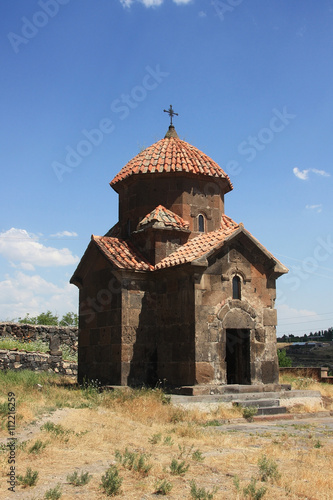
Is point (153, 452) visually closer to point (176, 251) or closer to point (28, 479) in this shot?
point (28, 479)

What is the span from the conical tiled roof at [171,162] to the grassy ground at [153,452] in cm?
553

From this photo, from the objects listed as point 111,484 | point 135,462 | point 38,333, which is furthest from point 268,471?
point 38,333

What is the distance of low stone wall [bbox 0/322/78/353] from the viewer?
17984mm

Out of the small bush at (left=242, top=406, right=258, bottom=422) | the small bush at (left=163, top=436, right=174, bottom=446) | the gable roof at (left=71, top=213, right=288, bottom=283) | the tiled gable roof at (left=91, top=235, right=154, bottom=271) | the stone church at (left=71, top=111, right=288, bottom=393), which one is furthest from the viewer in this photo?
the tiled gable roof at (left=91, top=235, right=154, bottom=271)

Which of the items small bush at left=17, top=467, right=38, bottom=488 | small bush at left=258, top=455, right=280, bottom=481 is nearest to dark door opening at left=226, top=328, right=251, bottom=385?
small bush at left=258, top=455, right=280, bottom=481

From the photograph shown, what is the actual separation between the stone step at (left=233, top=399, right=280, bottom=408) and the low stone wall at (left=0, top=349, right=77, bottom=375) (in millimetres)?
8457

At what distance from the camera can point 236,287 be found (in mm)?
11227

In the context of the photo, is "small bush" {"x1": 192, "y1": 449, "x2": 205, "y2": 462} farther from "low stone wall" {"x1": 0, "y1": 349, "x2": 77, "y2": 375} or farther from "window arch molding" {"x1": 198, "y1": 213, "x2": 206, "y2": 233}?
"low stone wall" {"x1": 0, "y1": 349, "x2": 77, "y2": 375}

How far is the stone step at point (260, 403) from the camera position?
9.73m

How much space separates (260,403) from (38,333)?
1058 cm

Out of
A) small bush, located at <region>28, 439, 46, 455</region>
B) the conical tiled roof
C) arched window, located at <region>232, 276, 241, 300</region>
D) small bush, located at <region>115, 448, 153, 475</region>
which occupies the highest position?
the conical tiled roof

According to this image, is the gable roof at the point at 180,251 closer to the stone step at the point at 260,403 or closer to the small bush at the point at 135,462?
the stone step at the point at 260,403

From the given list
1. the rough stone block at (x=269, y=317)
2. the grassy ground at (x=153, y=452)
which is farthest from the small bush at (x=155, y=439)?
the rough stone block at (x=269, y=317)

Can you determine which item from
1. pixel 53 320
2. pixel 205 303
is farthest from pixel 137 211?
pixel 53 320
